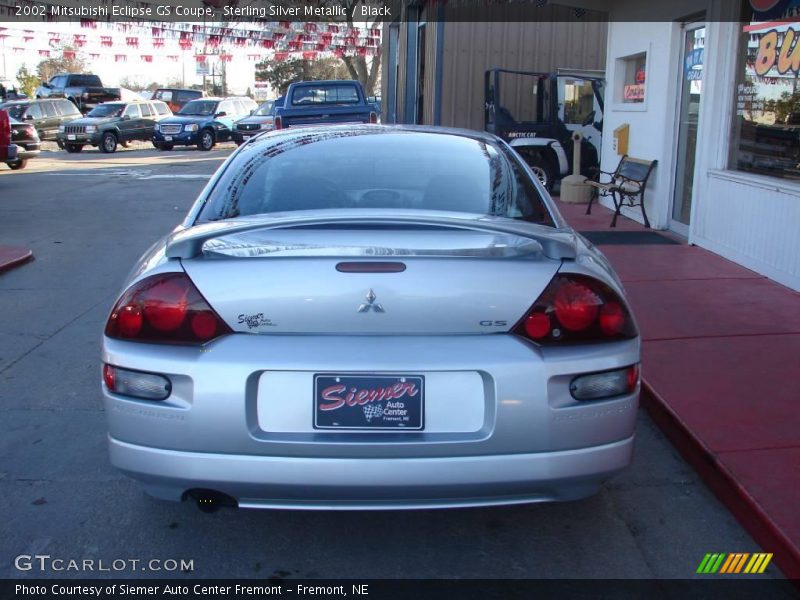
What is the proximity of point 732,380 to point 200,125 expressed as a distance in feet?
88.2

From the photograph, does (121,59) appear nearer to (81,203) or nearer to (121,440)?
(81,203)

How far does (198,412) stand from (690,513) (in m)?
2.11

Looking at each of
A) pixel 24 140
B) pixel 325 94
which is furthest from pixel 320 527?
pixel 24 140

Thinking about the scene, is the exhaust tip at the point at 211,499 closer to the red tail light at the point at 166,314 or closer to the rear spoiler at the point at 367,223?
the red tail light at the point at 166,314

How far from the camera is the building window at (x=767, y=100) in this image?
7.00 metres

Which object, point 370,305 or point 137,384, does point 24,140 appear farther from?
point 370,305

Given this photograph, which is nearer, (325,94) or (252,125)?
(325,94)

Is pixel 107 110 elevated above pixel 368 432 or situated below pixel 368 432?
above

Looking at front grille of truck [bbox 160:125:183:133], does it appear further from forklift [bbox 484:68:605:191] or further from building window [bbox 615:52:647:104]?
building window [bbox 615:52:647:104]

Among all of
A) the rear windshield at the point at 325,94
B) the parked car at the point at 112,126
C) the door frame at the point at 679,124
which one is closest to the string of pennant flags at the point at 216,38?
the parked car at the point at 112,126

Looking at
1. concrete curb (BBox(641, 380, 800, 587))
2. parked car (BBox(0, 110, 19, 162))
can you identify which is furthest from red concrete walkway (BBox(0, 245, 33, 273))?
parked car (BBox(0, 110, 19, 162))

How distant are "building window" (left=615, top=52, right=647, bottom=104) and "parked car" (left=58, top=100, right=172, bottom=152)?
20.3 meters

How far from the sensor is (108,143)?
91.8 feet

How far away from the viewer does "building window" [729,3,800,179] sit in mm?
7004
